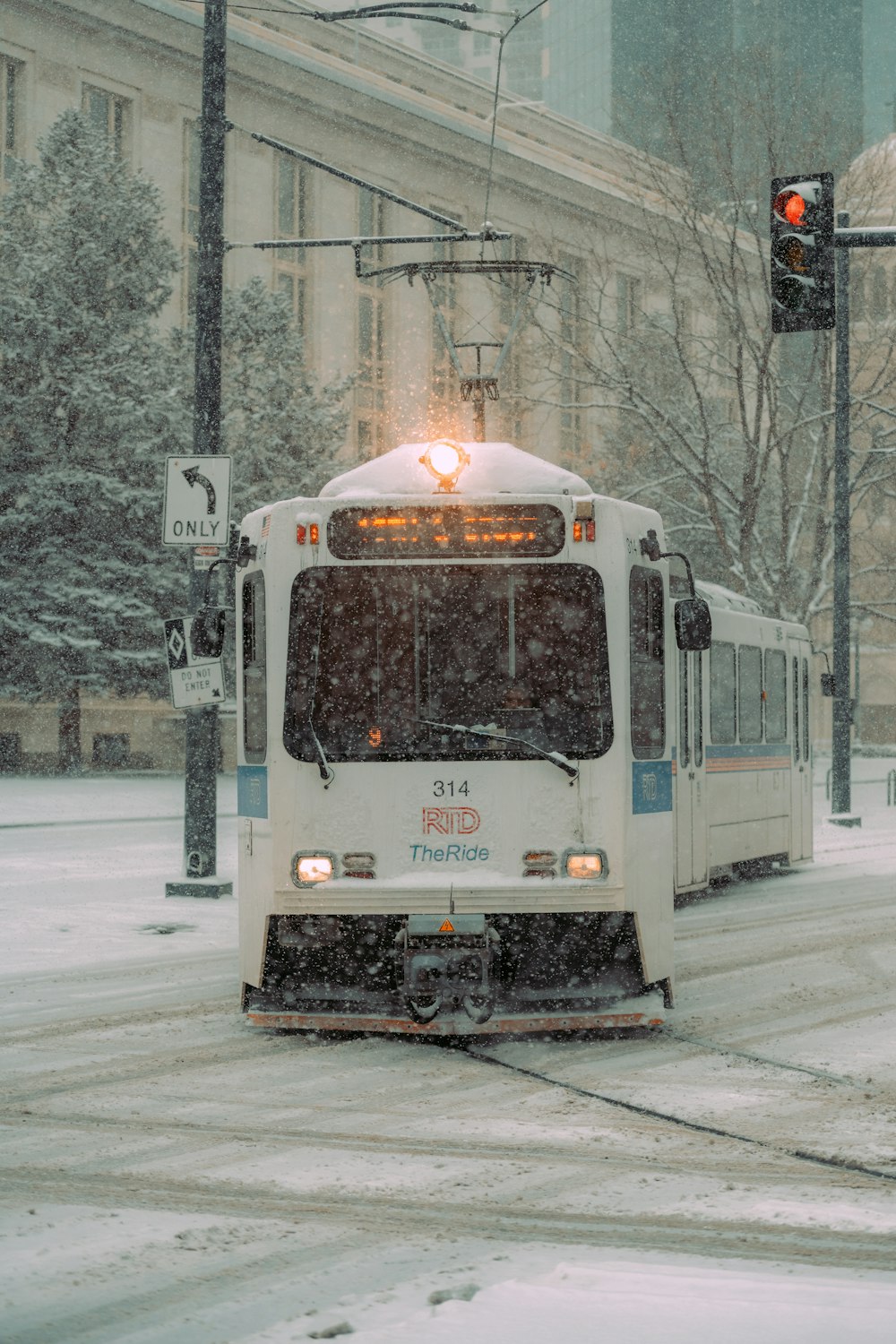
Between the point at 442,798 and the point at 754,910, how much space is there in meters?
8.10

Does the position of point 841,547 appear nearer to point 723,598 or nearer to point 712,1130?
point 723,598

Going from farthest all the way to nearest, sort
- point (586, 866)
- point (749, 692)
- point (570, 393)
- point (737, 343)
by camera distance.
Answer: point (570, 393) → point (737, 343) → point (749, 692) → point (586, 866)

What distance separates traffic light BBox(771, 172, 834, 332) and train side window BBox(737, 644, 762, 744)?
21.4ft

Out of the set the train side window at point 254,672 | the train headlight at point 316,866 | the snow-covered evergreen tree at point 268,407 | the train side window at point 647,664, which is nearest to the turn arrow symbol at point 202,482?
the train side window at point 254,672

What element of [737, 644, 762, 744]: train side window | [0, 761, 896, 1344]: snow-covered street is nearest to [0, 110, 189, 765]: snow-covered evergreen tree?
[737, 644, 762, 744]: train side window

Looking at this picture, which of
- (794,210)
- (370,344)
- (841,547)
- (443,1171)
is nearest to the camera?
(443,1171)

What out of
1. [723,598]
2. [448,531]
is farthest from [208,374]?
[448,531]

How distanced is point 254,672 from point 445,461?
144 centimetres

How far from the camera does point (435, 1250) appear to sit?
5.77 metres

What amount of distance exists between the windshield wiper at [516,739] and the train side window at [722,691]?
27.0 ft

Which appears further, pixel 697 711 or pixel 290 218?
pixel 290 218

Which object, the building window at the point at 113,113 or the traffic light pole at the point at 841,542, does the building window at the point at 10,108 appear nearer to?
the building window at the point at 113,113

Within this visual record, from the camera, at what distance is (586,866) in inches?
371

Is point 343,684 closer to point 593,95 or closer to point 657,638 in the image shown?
point 657,638
